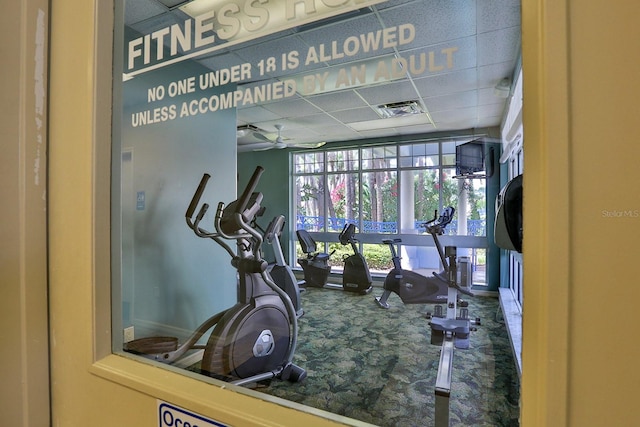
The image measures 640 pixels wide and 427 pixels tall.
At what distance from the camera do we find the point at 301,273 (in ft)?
12.5

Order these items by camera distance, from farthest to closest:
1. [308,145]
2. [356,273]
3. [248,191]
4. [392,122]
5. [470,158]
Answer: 1. [356,273]
2. [392,122]
3. [308,145]
4. [248,191]
5. [470,158]

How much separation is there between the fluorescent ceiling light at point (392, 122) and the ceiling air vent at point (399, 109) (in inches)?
3.2

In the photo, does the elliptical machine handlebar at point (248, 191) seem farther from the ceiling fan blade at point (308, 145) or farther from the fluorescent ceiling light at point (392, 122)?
the fluorescent ceiling light at point (392, 122)

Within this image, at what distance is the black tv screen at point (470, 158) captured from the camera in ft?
7.27

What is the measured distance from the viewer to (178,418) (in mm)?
792

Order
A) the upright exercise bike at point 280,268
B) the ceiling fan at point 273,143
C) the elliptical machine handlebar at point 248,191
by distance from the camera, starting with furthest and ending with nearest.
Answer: the upright exercise bike at point 280,268, the ceiling fan at point 273,143, the elliptical machine handlebar at point 248,191

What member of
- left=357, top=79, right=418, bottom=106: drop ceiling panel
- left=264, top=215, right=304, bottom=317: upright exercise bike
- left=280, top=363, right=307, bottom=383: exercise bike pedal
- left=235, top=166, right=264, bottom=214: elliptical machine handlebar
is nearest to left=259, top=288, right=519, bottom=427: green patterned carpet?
left=280, top=363, right=307, bottom=383: exercise bike pedal

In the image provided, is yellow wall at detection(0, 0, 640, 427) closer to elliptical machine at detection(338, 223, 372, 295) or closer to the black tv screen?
the black tv screen

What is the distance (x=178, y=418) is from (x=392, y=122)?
3.97m
